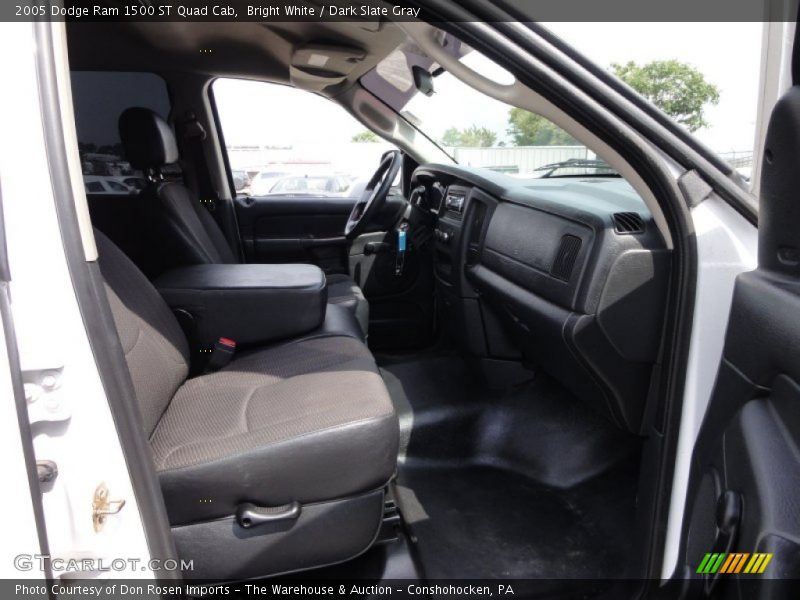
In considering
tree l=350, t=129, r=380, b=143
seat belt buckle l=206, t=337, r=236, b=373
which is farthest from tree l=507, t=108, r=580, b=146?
seat belt buckle l=206, t=337, r=236, b=373

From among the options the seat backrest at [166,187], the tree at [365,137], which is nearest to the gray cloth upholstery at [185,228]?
the seat backrest at [166,187]

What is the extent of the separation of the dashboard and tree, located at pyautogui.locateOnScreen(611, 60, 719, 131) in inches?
9.8

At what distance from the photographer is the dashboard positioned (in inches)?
48.6

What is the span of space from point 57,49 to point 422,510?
1.47 m

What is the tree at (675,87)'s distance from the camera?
1080mm

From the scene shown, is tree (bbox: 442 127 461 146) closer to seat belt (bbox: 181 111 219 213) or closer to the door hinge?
seat belt (bbox: 181 111 219 213)

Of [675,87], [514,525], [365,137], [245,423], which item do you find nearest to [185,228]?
[365,137]

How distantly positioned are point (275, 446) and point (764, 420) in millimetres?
834

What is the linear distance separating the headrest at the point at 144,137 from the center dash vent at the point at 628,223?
1.66 metres

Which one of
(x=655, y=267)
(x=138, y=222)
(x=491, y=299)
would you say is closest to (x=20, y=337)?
(x=655, y=267)

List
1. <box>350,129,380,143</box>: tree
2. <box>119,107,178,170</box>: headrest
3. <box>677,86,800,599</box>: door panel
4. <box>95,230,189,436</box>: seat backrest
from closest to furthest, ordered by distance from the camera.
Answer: <box>677,86,800,599</box>: door panel
<box>95,230,189,436</box>: seat backrest
<box>119,107,178,170</box>: headrest
<box>350,129,380,143</box>: tree

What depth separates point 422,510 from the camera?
171cm

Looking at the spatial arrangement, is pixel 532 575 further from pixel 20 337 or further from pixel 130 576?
pixel 20 337

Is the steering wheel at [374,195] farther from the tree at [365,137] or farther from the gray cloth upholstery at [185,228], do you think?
the gray cloth upholstery at [185,228]
